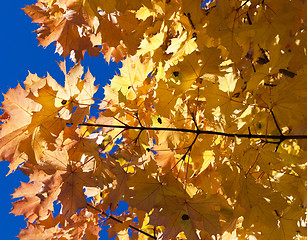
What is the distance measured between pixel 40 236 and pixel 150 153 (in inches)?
35.7

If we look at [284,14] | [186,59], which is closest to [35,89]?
[186,59]

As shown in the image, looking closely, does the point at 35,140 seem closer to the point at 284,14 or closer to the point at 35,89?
the point at 35,89

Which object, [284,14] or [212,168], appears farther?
[212,168]

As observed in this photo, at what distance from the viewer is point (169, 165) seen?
Answer: 177 centimetres

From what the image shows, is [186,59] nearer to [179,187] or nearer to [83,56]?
[179,187]

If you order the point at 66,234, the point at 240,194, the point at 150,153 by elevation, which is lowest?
the point at 240,194

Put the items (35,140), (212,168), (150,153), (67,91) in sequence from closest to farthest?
(35,140) → (67,91) → (150,153) → (212,168)

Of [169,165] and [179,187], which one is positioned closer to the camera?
[179,187]

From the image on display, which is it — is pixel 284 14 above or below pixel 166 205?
above

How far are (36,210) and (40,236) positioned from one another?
338mm

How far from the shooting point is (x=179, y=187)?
1458 millimetres

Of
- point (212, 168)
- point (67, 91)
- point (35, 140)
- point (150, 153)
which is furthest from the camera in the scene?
point (212, 168)

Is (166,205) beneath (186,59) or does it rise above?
A: beneath

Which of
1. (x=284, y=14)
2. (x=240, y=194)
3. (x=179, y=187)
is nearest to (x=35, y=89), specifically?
(x=179, y=187)
